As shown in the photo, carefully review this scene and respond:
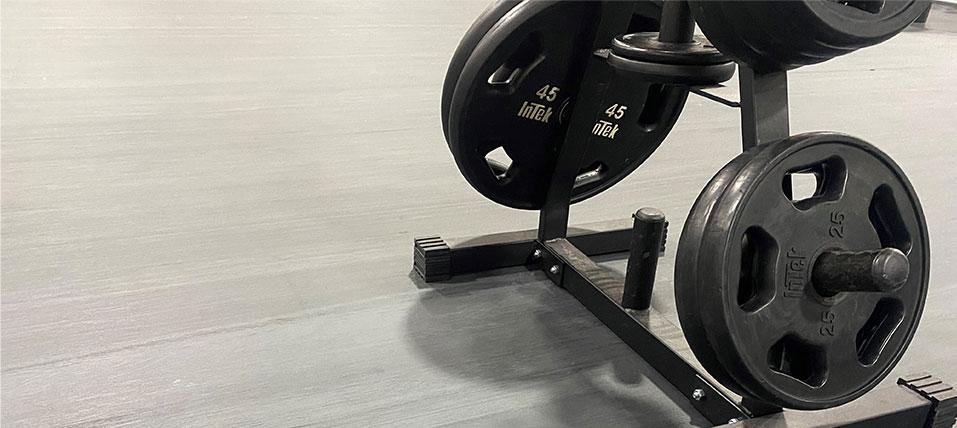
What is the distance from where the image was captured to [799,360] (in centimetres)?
92

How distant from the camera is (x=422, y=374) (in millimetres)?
1125

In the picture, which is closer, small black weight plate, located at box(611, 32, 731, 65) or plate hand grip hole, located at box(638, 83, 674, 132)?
small black weight plate, located at box(611, 32, 731, 65)

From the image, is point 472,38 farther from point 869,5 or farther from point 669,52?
point 869,5

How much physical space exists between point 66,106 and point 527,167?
1.42 meters

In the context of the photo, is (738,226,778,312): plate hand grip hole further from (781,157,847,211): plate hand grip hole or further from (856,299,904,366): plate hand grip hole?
(856,299,904,366): plate hand grip hole

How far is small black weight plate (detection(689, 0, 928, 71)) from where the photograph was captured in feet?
2.61

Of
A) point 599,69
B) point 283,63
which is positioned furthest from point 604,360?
point 283,63

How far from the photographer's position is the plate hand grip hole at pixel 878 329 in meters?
0.93

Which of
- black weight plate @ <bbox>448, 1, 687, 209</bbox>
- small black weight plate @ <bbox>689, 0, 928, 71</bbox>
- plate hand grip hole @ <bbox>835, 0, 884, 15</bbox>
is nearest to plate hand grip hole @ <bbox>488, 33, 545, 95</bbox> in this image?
black weight plate @ <bbox>448, 1, 687, 209</bbox>

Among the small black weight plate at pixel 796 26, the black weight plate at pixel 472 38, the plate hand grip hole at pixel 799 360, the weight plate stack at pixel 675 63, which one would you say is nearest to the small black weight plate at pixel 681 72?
the weight plate stack at pixel 675 63

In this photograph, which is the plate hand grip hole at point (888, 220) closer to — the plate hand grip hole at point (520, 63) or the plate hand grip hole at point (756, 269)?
the plate hand grip hole at point (756, 269)

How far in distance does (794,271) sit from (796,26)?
256 millimetres

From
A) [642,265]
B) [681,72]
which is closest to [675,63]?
[681,72]

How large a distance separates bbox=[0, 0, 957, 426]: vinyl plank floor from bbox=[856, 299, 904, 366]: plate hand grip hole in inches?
9.7
